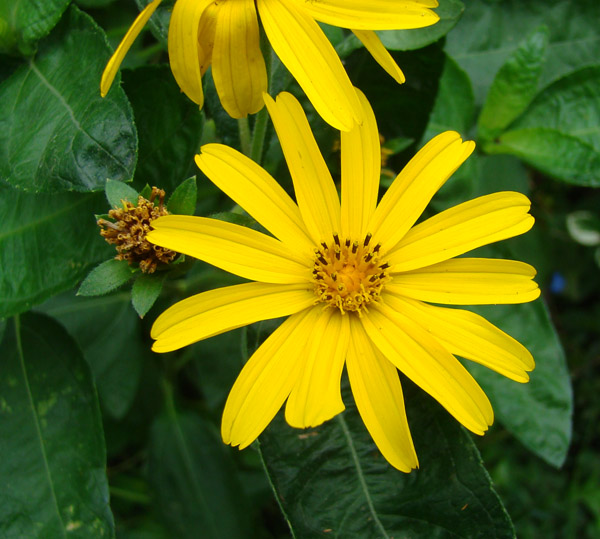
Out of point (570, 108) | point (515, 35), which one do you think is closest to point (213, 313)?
point (570, 108)

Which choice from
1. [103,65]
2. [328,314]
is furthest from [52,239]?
[328,314]

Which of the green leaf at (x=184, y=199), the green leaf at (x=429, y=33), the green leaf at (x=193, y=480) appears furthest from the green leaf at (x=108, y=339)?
the green leaf at (x=429, y=33)

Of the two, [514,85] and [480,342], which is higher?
[514,85]

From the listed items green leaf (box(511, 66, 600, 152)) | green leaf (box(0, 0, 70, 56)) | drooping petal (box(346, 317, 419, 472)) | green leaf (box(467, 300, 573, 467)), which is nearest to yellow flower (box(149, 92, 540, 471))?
drooping petal (box(346, 317, 419, 472))

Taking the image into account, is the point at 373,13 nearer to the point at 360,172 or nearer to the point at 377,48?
the point at 377,48

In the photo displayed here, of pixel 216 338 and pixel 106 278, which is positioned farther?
pixel 216 338

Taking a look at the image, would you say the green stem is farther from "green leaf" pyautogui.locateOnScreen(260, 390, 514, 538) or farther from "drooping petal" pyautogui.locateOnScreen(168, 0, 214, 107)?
"green leaf" pyautogui.locateOnScreen(260, 390, 514, 538)

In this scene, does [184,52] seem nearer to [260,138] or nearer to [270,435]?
→ [260,138]
